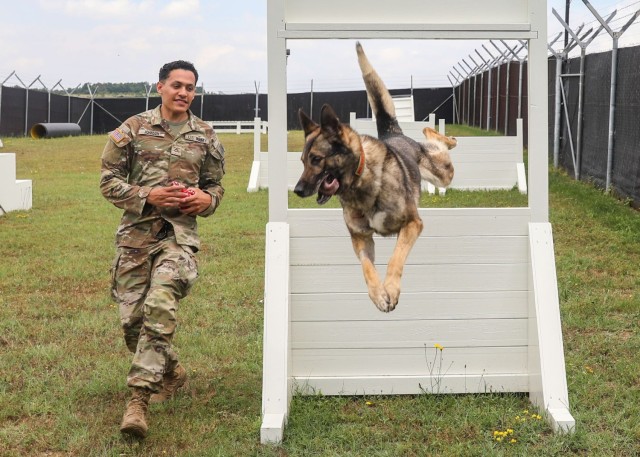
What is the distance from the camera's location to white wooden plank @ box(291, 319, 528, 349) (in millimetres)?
5266

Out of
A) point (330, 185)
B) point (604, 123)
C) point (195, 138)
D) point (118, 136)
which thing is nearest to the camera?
point (330, 185)

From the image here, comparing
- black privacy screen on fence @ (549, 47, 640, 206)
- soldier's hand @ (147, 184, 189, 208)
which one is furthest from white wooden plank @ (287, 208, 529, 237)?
black privacy screen on fence @ (549, 47, 640, 206)

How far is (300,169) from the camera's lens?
4.94 meters

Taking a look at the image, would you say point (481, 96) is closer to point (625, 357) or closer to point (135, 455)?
point (625, 357)

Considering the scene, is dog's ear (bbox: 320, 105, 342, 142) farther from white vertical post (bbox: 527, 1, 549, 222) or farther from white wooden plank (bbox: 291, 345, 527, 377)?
white wooden plank (bbox: 291, 345, 527, 377)

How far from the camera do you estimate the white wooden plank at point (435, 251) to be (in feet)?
16.9

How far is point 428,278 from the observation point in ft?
17.1

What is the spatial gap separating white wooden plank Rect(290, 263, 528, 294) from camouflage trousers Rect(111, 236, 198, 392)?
688mm

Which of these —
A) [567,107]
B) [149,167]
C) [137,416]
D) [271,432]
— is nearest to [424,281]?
[271,432]

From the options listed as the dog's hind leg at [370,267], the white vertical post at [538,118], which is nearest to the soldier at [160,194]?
the dog's hind leg at [370,267]

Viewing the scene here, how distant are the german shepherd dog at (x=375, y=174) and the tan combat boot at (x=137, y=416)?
4.31 feet

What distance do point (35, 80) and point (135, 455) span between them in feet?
110

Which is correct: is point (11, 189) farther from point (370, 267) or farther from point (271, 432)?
point (271, 432)

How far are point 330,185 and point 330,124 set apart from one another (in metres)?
0.32
